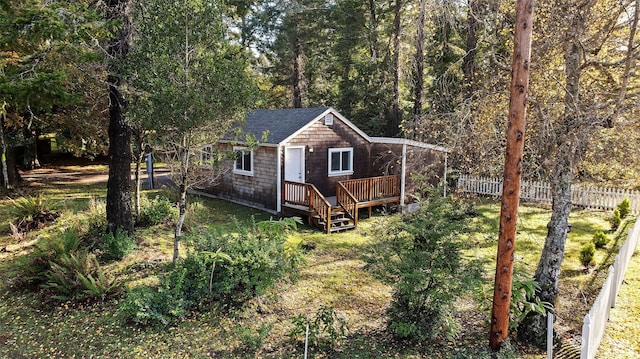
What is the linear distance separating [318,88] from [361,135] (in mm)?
13367

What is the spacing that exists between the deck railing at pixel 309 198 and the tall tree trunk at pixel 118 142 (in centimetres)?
534

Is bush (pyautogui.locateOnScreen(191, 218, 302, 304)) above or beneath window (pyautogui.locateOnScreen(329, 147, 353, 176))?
beneath

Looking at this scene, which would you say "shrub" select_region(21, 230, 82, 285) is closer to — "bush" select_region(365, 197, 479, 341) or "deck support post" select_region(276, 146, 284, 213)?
"bush" select_region(365, 197, 479, 341)

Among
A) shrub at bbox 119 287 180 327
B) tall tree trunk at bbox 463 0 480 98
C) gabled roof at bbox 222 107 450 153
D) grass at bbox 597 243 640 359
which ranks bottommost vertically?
grass at bbox 597 243 640 359

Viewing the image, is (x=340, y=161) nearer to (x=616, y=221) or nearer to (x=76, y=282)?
(x=616, y=221)

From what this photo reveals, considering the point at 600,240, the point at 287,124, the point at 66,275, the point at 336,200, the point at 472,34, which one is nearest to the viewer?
the point at 66,275

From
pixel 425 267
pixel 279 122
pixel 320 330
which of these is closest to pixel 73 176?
pixel 279 122

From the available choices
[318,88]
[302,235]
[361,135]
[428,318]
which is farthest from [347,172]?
[318,88]

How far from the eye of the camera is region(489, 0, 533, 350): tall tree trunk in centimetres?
512

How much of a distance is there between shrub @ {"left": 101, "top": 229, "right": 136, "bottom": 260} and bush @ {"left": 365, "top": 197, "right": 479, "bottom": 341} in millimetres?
5722

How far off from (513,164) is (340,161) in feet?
35.3

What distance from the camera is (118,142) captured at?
9391 mm

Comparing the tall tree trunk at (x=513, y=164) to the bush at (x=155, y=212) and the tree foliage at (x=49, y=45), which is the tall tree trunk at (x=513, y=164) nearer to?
the tree foliage at (x=49, y=45)

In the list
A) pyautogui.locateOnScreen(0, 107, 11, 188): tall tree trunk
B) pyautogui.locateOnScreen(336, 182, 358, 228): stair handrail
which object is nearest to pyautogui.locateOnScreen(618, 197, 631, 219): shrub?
Answer: pyautogui.locateOnScreen(336, 182, 358, 228): stair handrail
